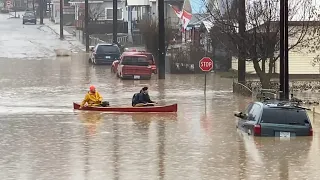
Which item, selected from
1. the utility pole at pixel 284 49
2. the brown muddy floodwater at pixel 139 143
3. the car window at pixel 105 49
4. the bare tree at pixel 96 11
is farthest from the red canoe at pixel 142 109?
the bare tree at pixel 96 11

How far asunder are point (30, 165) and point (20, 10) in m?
130

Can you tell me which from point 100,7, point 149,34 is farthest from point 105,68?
point 100,7

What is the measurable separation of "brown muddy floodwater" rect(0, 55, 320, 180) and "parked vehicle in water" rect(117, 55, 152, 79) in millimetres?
5981

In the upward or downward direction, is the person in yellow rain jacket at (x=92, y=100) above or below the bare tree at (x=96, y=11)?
below

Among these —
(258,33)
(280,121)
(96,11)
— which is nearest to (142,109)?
(258,33)

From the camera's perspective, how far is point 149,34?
60812 mm

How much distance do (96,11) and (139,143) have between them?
7847 centimetres

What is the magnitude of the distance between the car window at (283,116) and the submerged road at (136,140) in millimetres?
619

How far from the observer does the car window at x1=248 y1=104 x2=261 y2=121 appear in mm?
24691

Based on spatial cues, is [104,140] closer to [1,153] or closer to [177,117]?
[1,153]

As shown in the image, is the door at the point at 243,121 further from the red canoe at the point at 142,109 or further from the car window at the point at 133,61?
the car window at the point at 133,61

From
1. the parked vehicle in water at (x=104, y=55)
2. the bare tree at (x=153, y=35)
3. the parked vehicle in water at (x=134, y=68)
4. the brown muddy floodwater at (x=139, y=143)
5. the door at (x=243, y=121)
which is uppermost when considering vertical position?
the bare tree at (x=153, y=35)

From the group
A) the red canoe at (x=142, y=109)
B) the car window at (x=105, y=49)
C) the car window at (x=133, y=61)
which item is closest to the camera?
the red canoe at (x=142, y=109)

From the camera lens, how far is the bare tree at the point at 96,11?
97.9m
